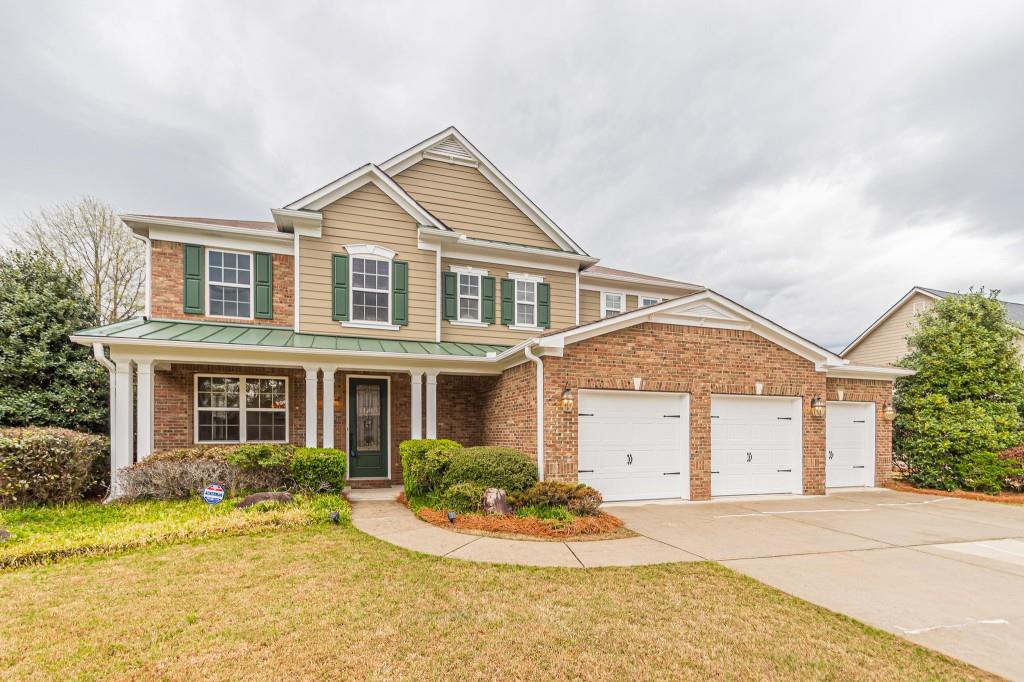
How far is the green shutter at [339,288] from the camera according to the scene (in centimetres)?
1141

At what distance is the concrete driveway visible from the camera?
3965mm

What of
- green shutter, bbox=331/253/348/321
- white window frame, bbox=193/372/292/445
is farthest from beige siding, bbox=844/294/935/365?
white window frame, bbox=193/372/292/445

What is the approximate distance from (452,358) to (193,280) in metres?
6.18

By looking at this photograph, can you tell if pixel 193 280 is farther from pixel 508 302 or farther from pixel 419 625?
pixel 419 625

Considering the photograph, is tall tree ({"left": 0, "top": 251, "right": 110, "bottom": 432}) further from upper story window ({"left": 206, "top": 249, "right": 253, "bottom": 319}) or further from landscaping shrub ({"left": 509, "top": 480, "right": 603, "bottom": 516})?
landscaping shrub ({"left": 509, "top": 480, "right": 603, "bottom": 516})

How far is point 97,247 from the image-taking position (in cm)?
1822

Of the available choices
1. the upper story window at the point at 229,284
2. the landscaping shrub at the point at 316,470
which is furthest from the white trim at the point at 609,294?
the upper story window at the point at 229,284

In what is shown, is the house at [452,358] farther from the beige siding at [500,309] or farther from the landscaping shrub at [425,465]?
the landscaping shrub at [425,465]

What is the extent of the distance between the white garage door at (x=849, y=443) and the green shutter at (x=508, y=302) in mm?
8061

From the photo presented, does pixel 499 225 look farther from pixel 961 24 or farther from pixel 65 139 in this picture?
pixel 65 139

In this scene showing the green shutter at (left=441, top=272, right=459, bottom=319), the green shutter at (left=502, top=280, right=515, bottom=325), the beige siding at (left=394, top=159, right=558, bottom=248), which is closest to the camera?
the green shutter at (left=441, top=272, right=459, bottom=319)

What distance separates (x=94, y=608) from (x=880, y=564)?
8048 mm

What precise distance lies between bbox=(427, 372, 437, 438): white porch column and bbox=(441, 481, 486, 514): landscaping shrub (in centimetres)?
322

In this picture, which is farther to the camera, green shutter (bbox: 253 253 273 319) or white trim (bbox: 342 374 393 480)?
white trim (bbox: 342 374 393 480)
